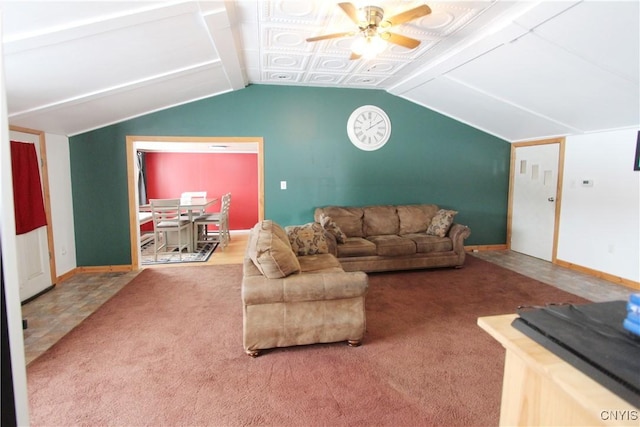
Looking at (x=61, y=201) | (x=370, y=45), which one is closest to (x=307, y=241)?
(x=370, y=45)

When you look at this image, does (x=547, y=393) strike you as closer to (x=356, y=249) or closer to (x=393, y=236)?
(x=356, y=249)

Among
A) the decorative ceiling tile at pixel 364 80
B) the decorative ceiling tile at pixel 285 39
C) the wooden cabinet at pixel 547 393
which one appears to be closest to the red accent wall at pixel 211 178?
the decorative ceiling tile at pixel 364 80

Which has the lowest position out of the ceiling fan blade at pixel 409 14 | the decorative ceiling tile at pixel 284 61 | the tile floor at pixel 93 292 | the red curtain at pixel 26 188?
the tile floor at pixel 93 292

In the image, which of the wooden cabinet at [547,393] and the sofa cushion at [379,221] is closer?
the wooden cabinet at [547,393]

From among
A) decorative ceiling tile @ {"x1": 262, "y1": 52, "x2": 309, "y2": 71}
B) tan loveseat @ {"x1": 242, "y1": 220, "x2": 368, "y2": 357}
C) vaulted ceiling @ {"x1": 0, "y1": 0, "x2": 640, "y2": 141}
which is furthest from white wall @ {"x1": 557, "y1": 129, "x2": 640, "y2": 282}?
decorative ceiling tile @ {"x1": 262, "y1": 52, "x2": 309, "y2": 71}

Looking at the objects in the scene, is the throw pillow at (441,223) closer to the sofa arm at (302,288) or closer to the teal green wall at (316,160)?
the teal green wall at (316,160)

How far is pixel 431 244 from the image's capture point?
457 cm

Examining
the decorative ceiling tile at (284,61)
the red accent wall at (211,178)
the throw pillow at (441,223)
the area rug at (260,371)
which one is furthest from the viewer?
the red accent wall at (211,178)

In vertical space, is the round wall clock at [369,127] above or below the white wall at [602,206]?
above

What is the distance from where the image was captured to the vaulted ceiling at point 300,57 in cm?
230

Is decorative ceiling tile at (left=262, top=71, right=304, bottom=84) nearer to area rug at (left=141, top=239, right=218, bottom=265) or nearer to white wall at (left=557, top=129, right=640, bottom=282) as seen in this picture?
area rug at (left=141, top=239, right=218, bottom=265)

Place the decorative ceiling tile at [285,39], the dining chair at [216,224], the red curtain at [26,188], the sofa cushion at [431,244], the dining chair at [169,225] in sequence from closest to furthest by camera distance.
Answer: the decorative ceiling tile at [285,39], the red curtain at [26,188], the sofa cushion at [431,244], the dining chair at [169,225], the dining chair at [216,224]

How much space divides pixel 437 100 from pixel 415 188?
1.39 m

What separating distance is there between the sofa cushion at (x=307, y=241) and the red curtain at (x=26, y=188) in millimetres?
2794
